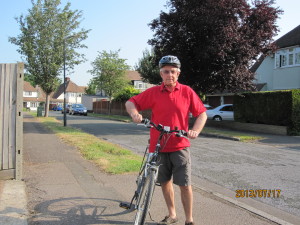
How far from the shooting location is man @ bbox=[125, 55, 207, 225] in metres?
3.63

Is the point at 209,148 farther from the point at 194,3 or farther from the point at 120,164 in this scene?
the point at 194,3

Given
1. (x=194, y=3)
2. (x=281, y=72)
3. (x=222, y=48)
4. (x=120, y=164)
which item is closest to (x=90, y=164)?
(x=120, y=164)

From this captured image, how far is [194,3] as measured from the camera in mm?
16891

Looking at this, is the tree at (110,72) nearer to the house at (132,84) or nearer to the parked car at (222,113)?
the house at (132,84)

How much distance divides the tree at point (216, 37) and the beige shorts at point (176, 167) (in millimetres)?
12907

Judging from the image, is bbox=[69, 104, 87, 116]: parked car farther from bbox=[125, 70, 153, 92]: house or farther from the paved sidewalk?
the paved sidewalk

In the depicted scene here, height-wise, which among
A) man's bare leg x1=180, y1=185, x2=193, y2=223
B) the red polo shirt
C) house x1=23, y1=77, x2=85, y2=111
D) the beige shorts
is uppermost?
house x1=23, y1=77, x2=85, y2=111

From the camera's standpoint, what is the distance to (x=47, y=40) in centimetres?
2794

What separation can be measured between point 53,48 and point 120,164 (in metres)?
23.8

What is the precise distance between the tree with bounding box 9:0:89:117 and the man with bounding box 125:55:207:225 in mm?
24983

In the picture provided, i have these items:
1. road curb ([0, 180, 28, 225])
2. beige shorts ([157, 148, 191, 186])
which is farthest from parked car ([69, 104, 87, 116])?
beige shorts ([157, 148, 191, 186])
